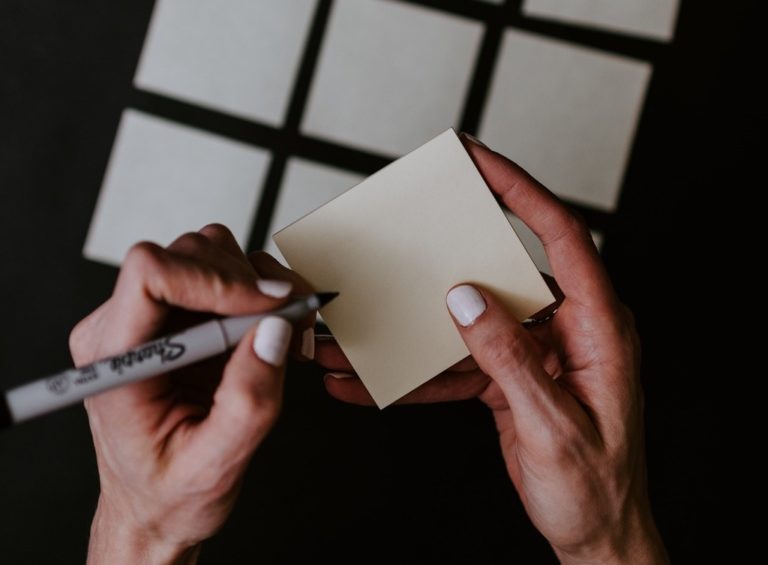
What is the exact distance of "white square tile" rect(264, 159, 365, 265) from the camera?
44.6 inches

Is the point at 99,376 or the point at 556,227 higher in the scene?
the point at 556,227

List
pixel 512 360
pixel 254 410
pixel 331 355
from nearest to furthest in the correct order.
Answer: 1. pixel 254 410
2. pixel 512 360
3. pixel 331 355

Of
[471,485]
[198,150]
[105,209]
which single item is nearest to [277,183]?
[198,150]

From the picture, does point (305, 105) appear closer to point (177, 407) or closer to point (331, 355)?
point (331, 355)

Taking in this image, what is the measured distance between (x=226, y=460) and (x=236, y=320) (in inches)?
4.4

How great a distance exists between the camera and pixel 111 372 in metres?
0.50

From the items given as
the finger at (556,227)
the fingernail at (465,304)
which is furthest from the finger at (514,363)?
the finger at (556,227)

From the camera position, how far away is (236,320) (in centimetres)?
53

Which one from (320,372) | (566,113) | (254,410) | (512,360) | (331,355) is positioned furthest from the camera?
(566,113)

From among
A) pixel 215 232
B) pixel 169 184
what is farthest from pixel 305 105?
pixel 215 232

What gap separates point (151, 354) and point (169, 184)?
696 millimetres

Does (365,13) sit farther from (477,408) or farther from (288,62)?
(477,408)

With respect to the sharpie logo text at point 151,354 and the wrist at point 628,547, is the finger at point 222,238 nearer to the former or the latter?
the sharpie logo text at point 151,354

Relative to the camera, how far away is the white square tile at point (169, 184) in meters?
1.13
